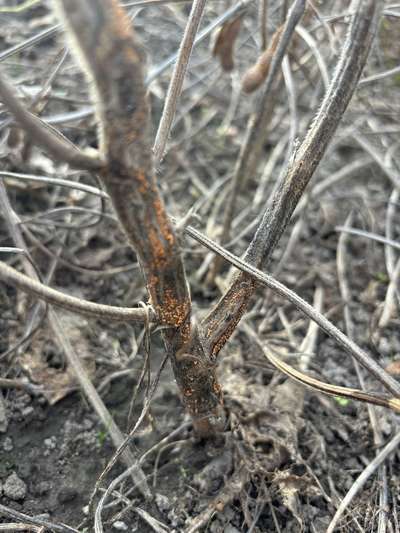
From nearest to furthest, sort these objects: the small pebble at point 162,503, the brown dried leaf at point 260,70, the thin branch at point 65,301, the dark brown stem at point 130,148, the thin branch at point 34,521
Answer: the dark brown stem at point 130,148 → the thin branch at point 65,301 → the thin branch at point 34,521 → the small pebble at point 162,503 → the brown dried leaf at point 260,70

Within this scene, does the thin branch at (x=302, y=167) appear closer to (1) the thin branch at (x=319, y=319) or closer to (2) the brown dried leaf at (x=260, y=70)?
(1) the thin branch at (x=319, y=319)

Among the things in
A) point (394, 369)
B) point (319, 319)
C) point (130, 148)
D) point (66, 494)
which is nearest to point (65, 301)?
point (130, 148)

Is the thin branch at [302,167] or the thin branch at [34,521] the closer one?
the thin branch at [302,167]

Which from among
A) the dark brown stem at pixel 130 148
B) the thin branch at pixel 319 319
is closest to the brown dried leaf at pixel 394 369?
the thin branch at pixel 319 319

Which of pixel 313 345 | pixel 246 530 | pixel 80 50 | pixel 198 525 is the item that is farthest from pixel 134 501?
pixel 80 50

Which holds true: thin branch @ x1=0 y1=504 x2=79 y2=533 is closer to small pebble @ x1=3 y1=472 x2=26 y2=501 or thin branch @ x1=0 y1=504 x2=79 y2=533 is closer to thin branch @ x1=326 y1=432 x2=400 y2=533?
small pebble @ x1=3 y1=472 x2=26 y2=501

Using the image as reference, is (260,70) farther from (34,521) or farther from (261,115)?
(34,521)

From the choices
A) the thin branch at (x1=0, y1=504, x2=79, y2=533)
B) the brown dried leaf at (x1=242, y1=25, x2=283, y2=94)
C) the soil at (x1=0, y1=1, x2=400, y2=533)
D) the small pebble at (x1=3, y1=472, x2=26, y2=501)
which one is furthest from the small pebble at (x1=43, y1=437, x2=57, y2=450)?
the brown dried leaf at (x1=242, y1=25, x2=283, y2=94)

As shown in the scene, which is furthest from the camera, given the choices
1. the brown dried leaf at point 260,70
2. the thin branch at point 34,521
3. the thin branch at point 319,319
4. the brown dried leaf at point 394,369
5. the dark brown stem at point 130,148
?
the brown dried leaf at point 394,369
